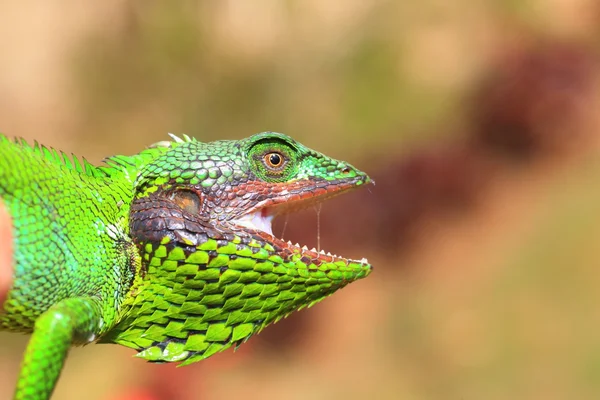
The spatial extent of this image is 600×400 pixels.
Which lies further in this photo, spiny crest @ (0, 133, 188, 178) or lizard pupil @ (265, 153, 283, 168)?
lizard pupil @ (265, 153, 283, 168)

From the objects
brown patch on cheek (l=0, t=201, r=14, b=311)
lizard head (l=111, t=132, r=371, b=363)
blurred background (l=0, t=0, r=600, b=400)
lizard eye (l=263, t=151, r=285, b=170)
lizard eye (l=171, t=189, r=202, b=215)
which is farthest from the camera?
blurred background (l=0, t=0, r=600, b=400)

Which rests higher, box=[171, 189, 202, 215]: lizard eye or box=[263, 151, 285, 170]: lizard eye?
box=[263, 151, 285, 170]: lizard eye

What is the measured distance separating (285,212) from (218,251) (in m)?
0.49

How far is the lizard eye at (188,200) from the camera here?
7.47ft

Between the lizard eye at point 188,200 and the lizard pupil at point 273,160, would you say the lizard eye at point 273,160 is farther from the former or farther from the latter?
the lizard eye at point 188,200

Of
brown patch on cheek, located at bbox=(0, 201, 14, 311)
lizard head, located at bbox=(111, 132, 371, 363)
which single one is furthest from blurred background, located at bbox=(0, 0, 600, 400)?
brown patch on cheek, located at bbox=(0, 201, 14, 311)

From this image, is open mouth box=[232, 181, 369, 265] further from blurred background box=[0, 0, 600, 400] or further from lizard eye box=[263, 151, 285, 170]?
blurred background box=[0, 0, 600, 400]

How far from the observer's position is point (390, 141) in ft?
28.4

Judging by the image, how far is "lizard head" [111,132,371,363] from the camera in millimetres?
2162

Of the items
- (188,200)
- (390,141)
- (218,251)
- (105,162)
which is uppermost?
(105,162)

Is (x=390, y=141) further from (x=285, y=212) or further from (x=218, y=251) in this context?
(x=218, y=251)

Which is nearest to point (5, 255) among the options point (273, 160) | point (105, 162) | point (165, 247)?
point (165, 247)

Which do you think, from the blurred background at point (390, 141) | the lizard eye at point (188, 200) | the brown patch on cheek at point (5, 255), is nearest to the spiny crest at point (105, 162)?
the lizard eye at point (188, 200)

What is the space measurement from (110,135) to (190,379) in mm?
3540
